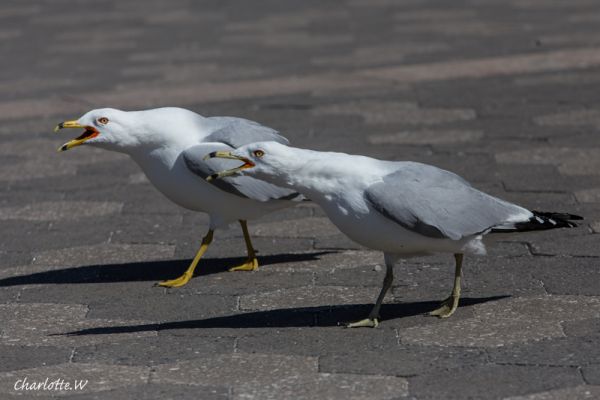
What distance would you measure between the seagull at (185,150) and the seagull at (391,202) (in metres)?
0.54

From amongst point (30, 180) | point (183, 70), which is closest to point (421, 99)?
point (183, 70)

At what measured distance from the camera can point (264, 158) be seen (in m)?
4.55

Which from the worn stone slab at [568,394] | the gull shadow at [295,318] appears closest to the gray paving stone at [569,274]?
the gull shadow at [295,318]

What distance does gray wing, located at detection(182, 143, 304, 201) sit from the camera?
514 centimetres

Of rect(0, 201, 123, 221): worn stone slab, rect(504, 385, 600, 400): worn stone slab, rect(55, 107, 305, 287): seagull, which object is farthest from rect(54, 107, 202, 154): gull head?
rect(504, 385, 600, 400): worn stone slab

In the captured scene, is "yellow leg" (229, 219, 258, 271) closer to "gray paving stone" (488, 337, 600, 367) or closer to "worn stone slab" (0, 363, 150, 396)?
"worn stone slab" (0, 363, 150, 396)

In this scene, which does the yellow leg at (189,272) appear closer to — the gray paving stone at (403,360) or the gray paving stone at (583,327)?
the gray paving stone at (403,360)

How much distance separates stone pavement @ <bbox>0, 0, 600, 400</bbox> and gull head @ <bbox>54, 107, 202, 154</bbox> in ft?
2.15

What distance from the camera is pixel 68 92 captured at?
9.51 metres

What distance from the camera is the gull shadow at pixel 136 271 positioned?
18.0ft

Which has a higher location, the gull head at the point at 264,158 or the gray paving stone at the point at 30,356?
the gull head at the point at 264,158

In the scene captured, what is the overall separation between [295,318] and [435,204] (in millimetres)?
783

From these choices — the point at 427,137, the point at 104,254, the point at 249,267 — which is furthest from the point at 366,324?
the point at 427,137

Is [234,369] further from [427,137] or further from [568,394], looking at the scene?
[427,137]
